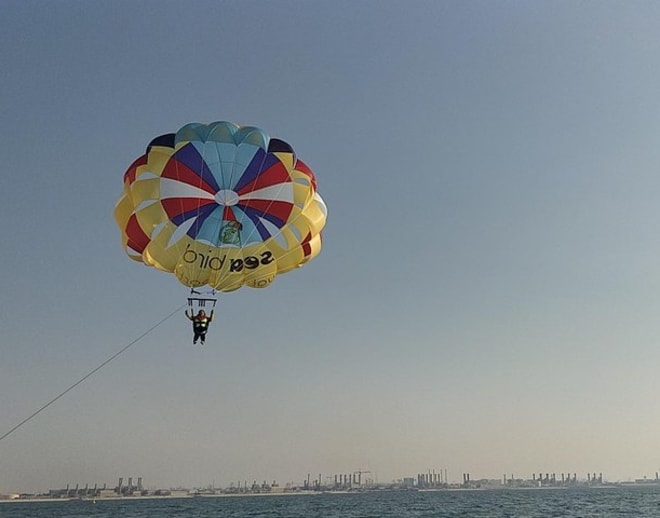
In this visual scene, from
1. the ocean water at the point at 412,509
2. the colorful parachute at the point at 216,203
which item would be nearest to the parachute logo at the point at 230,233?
the colorful parachute at the point at 216,203

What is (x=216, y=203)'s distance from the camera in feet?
55.7

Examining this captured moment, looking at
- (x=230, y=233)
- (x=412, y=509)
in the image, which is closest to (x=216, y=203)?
(x=230, y=233)

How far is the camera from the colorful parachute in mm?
16672

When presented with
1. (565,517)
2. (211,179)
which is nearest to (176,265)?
(211,179)

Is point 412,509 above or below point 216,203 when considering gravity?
below

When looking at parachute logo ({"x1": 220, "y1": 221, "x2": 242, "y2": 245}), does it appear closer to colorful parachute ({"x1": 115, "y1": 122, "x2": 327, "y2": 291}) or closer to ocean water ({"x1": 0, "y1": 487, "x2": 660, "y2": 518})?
colorful parachute ({"x1": 115, "y1": 122, "x2": 327, "y2": 291})

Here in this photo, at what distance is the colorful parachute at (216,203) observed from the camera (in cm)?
1667

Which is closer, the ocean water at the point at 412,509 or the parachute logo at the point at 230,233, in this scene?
the parachute logo at the point at 230,233

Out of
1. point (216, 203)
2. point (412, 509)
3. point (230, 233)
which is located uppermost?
point (216, 203)

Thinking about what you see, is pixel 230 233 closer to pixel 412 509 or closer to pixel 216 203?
pixel 216 203

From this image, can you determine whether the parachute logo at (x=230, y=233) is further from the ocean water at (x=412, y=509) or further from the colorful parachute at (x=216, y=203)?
the ocean water at (x=412, y=509)

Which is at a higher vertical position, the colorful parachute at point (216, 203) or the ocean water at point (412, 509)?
the colorful parachute at point (216, 203)

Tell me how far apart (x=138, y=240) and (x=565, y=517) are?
39.5 meters

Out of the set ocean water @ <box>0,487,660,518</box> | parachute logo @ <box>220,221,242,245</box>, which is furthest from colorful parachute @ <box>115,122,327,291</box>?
→ ocean water @ <box>0,487,660,518</box>
